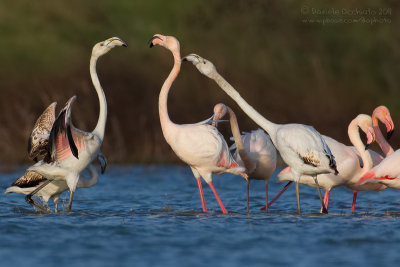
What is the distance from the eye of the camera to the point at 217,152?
10430 millimetres

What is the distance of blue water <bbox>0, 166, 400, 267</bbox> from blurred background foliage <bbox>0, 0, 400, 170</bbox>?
14.2 feet

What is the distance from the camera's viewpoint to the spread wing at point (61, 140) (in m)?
9.66

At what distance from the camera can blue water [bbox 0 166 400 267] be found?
7.85 m

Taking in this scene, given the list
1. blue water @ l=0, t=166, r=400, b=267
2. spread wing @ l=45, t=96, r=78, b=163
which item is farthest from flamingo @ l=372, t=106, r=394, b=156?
spread wing @ l=45, t=96, r=78, b=163

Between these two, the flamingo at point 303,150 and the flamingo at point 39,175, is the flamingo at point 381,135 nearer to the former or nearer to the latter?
the flamingo at point 303,150

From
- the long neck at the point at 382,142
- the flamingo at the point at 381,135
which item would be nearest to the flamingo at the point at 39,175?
the flamingo at the point at 381,135

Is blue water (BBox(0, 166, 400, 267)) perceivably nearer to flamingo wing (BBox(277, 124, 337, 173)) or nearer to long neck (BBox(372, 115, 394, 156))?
flamingo wing (BBox(277, 124, 337, 173))

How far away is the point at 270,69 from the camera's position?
19.9 meters

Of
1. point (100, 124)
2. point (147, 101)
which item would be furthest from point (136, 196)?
point (147, 101)

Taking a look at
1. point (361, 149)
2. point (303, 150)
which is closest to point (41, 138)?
point (303, 150)

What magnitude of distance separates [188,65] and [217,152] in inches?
359

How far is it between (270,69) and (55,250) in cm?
1245

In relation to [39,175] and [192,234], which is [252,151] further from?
[39,175]

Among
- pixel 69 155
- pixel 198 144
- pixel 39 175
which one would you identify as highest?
pixel 198 144
